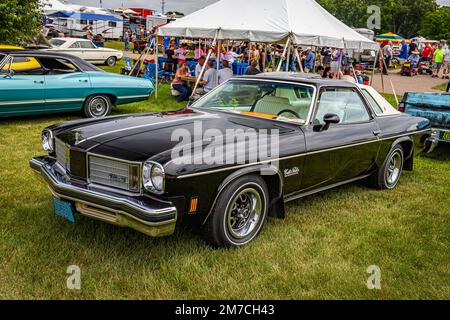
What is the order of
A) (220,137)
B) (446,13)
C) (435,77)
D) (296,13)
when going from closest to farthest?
(220,137) → (296,13) → (435,77) → (446,13)

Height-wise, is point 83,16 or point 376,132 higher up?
point 83,16

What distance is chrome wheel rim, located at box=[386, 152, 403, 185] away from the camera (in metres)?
6.09

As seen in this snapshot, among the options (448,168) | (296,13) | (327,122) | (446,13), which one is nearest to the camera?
(327,122)

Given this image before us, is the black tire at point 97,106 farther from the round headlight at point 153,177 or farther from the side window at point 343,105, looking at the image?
the round headlight at point 153,177

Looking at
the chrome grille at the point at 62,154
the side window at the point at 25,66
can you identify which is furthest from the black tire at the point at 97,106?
the chrome grille at the point at 62,154

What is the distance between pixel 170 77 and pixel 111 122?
12.2m

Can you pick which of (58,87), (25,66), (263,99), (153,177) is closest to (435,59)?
(58,87)

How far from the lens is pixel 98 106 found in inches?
376

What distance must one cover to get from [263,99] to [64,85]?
523 cm

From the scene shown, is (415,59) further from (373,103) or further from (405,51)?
(373,103)

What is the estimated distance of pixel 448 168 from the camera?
7355 mm

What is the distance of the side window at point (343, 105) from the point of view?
4.81 meters

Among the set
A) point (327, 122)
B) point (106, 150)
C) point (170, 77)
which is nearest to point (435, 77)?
point (170, 77)
